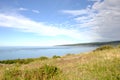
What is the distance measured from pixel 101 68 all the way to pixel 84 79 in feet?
A: 6.66

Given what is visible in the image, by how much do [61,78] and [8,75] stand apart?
2498 mm

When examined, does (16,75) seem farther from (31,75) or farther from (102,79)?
(102,79)

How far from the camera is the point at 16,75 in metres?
8.16

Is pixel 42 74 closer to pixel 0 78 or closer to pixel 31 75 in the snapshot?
pixel 31 75

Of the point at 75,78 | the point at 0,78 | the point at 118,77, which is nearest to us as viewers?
the point at 118,77

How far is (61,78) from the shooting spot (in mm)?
7219

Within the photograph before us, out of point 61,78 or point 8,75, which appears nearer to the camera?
point 61,78

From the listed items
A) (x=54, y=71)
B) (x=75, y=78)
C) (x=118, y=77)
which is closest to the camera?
(x=118, y=77)

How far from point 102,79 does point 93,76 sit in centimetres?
66

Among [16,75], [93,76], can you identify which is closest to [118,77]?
[93,76]

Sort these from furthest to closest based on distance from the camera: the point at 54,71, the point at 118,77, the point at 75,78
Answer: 1. the point at 54,71
2. the point at 75,78
3. the point at 118,77

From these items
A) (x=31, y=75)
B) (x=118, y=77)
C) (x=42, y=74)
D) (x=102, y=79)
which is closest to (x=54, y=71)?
(x=42, y=74)

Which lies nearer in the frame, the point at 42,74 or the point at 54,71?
the point at 42,74

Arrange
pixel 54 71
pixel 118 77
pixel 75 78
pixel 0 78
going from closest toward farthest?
pixel 118 77 → pixel 75 78 → pixel 0 78 → pixel 54 71
